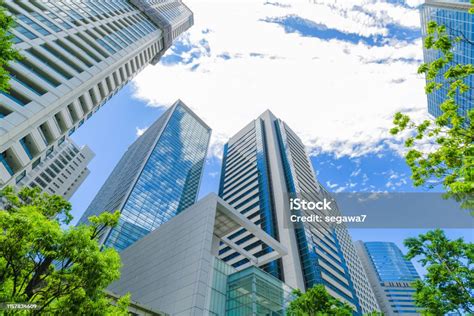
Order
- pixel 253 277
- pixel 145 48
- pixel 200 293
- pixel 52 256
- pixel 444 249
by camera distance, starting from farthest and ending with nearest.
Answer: pixel 145 48 < pixel 253 277 < pixel 200 293 < pixel 444 249 < pixel 52 256

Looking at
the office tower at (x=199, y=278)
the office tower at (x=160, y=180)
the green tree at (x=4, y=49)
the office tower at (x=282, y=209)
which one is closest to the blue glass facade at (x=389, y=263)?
the office tower at (x=282, y=209)

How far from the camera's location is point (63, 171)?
96.6 meters

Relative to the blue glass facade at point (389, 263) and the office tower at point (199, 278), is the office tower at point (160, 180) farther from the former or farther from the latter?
the blue glass facade at point (389, 263)

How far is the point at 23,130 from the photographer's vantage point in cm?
1995

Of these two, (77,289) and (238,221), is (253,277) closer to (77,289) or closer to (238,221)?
(238,221)

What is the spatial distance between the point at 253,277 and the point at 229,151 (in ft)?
311

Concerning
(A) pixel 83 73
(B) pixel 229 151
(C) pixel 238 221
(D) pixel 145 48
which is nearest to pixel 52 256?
(C) pixel 238 221

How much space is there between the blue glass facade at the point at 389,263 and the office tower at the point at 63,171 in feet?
533

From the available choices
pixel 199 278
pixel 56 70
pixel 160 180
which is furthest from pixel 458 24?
pixel 160 180

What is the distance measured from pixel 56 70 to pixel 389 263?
187253mm

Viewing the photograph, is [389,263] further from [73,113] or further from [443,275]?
[73,113]

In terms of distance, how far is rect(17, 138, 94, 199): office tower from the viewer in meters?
83.2

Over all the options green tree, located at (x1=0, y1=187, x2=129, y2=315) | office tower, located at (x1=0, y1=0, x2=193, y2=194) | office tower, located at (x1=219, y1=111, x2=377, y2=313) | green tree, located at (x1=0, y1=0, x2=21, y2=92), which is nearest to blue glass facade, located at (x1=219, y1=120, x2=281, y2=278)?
office tower, located at (x1=219, y1=111, x2=377, y2=313)

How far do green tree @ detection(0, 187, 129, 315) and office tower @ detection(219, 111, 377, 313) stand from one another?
48331 millimetres
